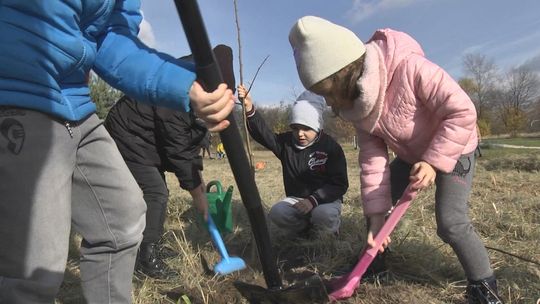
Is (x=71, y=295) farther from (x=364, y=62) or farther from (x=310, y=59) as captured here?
(x=364, y=62)

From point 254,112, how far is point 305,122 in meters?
0.41

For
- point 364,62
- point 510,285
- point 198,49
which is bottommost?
point 510,285

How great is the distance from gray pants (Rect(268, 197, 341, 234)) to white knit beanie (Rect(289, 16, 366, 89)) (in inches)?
55.0

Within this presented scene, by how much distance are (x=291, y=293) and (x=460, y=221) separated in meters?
0.87

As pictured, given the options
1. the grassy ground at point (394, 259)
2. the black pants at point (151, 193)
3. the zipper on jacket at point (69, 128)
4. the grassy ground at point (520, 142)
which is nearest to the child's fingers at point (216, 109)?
the zipper on jacket at point (69, 128)

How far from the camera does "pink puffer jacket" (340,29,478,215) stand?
203cm

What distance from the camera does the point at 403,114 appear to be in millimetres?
2205

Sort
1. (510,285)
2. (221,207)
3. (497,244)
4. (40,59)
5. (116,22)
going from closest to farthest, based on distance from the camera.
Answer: (40,59) → (116,22) → (510,285) → (497,244) → (221,207)

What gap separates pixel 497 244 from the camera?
2898mm

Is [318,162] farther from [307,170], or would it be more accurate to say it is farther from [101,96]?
[101,96]

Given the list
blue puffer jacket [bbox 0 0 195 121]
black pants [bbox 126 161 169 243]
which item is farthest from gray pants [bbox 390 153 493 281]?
black pants [bbox 126 161 169 243]

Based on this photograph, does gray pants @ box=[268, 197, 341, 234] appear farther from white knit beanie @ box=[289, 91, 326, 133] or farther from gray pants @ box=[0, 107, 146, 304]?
gray pants @ box=[0, 107, 146, 304]

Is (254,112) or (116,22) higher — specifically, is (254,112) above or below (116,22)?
below

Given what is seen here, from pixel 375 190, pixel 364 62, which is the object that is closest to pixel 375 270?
pixel 375 190
